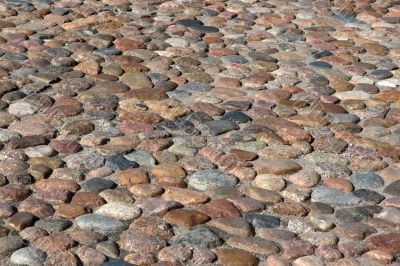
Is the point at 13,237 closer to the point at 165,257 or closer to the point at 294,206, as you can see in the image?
the point at 165,257

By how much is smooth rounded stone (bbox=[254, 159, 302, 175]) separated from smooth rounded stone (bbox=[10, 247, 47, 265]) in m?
1.43

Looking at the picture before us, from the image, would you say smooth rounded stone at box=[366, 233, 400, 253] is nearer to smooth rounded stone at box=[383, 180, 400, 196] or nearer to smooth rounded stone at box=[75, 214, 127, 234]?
Result: smooth rounded stone at box=[383, 180, 400, 196]

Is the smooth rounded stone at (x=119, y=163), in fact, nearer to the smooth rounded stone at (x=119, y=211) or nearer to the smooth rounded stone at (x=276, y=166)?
the smooth rounded stone at (x=119, y=211)

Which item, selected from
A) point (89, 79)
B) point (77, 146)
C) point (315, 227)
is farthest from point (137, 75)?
point (315, 227)

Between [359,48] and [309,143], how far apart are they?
2121mm

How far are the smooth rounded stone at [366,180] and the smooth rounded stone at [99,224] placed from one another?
1295 mm

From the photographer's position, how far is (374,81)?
21.6 ft

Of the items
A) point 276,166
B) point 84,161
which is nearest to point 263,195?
point 276,166

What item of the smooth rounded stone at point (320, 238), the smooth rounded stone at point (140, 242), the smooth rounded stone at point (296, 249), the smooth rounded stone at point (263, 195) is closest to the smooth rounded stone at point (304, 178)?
the smooth rounded stone at point (263, 195)

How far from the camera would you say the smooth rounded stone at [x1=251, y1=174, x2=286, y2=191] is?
189 inches

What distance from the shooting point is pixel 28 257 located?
154 inches

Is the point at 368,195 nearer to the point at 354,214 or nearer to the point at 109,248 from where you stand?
the point at 354,214

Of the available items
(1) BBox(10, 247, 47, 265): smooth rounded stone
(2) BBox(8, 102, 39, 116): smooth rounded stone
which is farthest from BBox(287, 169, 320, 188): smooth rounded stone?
(2) BBox(8, 102, 39, 116): smooth rounded stone

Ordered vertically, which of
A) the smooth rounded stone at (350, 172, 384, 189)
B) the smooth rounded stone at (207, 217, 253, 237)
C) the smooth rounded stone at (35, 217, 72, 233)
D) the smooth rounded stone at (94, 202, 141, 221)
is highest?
the smooth rounded stone at (35, 217, 72, 233)
